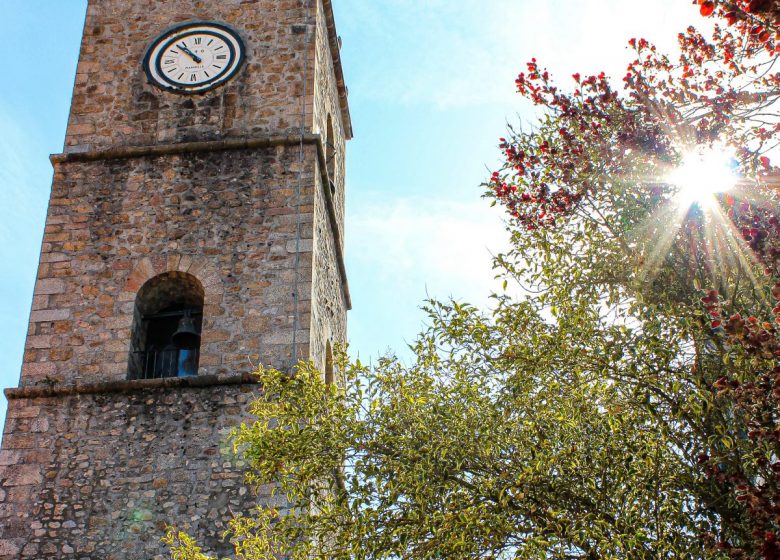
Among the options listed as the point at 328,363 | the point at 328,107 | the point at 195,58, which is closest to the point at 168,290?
the point at 328,363

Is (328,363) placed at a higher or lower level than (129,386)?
higher

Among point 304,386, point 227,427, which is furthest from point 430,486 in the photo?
point 227,427

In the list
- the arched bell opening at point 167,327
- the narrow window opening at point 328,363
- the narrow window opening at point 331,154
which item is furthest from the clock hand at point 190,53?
the narrow window opening at point 328,363

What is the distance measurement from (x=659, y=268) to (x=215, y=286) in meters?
5.75

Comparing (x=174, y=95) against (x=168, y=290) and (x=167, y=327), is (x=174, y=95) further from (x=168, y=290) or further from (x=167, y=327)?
(x=167, y=327)

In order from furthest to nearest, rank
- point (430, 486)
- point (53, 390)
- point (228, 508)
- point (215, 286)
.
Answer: point (215, 286), point (53, 390), point (228, 508), point (430, 486)

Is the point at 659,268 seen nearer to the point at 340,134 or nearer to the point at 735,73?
the point at 735,73

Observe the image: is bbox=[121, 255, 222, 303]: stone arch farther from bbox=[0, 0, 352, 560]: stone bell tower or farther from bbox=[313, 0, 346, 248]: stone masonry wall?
bbox=[313, 0, 346, 248]: stone masonry wall

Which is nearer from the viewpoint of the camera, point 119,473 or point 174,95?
point 119,473

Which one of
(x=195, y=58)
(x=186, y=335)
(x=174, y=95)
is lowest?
(x=186, y=335)

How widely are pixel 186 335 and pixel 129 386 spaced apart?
95 cm

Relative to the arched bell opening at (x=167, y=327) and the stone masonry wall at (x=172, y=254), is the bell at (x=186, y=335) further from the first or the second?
the stone masonry wall at (x=172, y=254)

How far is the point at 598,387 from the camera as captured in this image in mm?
6059

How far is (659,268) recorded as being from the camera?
6309 mm
